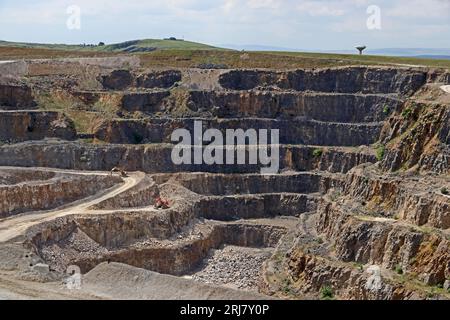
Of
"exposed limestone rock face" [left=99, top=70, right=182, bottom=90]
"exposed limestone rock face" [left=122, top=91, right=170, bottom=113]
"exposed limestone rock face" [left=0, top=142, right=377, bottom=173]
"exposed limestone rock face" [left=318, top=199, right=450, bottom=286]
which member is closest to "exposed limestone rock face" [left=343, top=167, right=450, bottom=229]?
"exposed limestone rock face" [left=318, top=199, right=450, bottom=286]

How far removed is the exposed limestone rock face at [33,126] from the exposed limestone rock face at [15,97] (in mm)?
4189

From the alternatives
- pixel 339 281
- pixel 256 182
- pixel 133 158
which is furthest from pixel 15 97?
pixel 339 281

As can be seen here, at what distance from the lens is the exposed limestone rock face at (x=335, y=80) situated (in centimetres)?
9925

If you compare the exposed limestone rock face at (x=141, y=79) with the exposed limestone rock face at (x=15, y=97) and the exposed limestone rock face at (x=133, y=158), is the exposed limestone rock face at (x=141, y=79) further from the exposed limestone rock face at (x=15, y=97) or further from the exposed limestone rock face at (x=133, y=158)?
the exposed limestone rock face at (x=133, y=158)

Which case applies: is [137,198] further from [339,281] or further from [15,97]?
[15,97]

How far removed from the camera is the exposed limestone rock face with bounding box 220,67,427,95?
99250mm

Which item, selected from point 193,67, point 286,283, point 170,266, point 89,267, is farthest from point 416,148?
point 193,67

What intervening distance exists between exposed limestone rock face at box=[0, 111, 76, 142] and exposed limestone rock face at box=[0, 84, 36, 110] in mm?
4189

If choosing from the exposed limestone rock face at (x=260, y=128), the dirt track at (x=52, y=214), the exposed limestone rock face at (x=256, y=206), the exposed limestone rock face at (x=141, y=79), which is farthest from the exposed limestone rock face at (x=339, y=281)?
the exposed limestone rock face at (x=141, y=79)

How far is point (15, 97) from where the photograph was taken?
97250 mm

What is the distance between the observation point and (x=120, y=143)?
9250 centimetres

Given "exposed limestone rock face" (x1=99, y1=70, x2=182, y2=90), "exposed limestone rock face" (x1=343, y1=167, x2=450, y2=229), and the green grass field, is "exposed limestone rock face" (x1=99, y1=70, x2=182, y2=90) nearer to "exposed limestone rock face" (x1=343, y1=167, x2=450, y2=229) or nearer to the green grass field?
the green grass field

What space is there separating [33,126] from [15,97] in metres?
7.01
